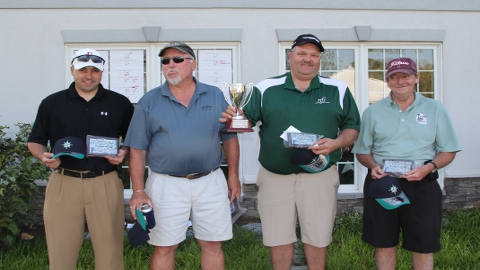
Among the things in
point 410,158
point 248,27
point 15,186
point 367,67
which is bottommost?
point 15,186

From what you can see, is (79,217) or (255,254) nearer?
(79,217)

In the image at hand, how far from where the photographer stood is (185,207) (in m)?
3.23

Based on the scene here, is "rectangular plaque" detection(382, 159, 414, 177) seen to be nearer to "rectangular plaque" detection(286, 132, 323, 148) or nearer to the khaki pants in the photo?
"rectangular plaque" detection(286, 132, 323, 148)

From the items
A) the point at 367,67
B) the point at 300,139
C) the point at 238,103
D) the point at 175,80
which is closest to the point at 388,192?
the point at 300,139

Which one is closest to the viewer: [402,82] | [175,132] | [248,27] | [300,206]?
[175,132]

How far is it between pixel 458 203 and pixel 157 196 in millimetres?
4726

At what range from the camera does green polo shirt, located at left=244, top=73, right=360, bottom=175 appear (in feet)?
10.5

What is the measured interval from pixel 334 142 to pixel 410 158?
57 centimetres

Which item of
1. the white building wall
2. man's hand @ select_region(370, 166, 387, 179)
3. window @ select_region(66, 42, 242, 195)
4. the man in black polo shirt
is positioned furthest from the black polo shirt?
the white building wall

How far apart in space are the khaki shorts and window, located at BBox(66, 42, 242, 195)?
2876 millimetres

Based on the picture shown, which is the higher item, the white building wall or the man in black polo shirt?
the white building wall

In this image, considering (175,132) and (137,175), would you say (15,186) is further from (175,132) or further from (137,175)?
(175,132)

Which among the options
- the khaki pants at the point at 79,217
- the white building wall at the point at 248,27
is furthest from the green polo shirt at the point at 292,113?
the white building wall at the point at 248,27

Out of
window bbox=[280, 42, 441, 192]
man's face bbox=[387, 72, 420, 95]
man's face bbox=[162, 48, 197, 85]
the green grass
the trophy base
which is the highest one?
window bbox=[280, 42, 441, 192]
